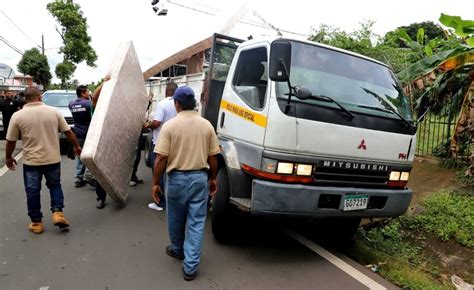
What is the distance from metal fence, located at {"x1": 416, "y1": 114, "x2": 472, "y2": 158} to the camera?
792cm

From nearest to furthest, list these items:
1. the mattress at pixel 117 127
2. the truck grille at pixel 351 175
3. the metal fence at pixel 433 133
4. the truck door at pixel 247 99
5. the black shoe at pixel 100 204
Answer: the truck grille at pixel 351 175, the truck door at pixel 247 99, the mattress at pixel 117 127, the black shoe at pixel 100 204, the metal fence at pixel 433 133

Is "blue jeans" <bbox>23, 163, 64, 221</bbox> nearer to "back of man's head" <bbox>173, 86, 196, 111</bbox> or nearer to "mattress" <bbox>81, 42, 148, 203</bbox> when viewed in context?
"mattress" <bbox>81, 42, 148, 203</bbox>

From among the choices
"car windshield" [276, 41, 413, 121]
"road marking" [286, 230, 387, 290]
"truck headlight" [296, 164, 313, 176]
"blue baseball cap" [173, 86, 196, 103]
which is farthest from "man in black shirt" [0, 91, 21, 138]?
"truck headlight" [296, 164, 313, 176]

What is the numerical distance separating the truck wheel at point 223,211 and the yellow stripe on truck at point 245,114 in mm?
628

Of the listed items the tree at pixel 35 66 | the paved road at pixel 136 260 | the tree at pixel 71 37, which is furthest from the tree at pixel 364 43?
the tree at pixel 35 66

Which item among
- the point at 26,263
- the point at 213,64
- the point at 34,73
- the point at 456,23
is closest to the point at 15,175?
the point at 26,263

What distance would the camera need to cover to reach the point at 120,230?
15.0 feet

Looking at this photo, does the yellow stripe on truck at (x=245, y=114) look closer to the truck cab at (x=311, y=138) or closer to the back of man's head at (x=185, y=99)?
the truck cab at (x=311, y=138)

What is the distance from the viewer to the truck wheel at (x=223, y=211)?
394 cm

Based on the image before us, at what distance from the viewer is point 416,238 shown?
16.2 feet

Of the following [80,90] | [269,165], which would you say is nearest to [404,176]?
[269,165]

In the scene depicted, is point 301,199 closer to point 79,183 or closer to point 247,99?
point 247,99

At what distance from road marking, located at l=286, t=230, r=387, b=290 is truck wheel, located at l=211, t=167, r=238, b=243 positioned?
899mm

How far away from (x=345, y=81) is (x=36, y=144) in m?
3.47
